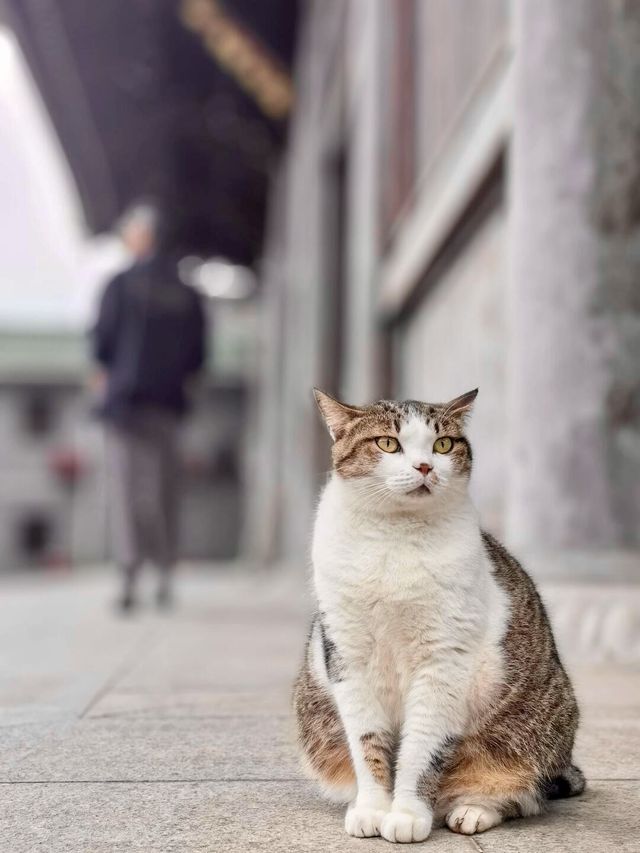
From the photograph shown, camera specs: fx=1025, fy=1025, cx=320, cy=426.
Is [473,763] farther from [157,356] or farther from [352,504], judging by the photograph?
[157,356]

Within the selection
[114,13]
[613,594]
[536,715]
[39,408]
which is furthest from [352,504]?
[39,408]

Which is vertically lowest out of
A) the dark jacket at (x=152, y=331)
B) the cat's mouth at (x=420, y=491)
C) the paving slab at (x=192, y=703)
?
the paving slab at (x=192, y=703)

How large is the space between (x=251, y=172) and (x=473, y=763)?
15.4 metres

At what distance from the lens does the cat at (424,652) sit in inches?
62.7

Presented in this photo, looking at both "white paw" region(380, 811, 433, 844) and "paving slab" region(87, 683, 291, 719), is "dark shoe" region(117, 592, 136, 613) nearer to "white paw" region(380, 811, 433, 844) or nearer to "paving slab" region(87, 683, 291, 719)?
"paving slab" region(87, 683, 291, 719)

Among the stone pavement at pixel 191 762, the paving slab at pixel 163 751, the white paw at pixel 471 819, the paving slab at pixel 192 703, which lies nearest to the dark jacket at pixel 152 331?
the stone pavement at pixel 191 762

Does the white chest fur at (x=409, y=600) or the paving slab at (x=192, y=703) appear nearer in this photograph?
the white chest fur at (x=409, y=600)

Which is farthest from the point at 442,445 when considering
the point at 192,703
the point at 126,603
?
the point at 126,603

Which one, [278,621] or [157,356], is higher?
[157,356]

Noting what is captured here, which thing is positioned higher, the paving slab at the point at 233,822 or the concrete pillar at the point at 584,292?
the concrete pillar at the point at 584,292

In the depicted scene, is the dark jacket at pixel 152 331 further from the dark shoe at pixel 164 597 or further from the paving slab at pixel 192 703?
the paving slab at pixel 192 703

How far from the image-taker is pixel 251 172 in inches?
642

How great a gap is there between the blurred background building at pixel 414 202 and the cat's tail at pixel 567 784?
77cm

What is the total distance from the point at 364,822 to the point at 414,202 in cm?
490
